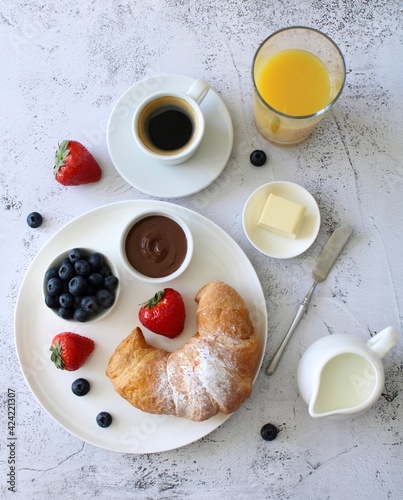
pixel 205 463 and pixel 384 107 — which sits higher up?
pixel 384 107

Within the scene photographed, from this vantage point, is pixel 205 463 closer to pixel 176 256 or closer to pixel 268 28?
pixel 176 256

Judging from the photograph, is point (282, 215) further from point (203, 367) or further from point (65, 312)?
point (65, 312)

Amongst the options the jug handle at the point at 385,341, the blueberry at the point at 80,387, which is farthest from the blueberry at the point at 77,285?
the jug handle at the point at 385,341

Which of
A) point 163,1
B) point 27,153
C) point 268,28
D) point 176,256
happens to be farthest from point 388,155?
point 27,153

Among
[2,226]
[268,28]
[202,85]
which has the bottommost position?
[2,226]

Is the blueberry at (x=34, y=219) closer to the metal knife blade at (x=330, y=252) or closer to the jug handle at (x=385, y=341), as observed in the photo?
the metal knife blade at (x=330, y=252)

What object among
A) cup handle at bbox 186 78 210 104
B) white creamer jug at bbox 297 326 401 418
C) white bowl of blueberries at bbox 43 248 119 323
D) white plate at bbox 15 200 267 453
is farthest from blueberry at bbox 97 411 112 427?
cup handle at bbox 186 78 210 104

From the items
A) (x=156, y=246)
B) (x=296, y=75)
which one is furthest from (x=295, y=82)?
(x=156, y=246)
